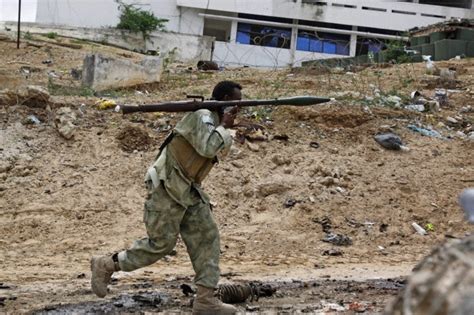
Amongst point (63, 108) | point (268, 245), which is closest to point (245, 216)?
point (268, 245)

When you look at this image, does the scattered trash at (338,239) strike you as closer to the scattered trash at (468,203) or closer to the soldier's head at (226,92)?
the soldier's head at (226,92)

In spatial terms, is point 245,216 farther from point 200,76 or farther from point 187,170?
point 200,76

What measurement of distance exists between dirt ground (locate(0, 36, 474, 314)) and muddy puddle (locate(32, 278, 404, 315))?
0.01 m

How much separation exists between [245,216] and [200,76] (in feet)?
18.2

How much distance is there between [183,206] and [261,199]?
3135 mm

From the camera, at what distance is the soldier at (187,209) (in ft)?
11.9

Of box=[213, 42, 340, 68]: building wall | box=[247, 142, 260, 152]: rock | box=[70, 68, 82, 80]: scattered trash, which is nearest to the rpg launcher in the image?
box=[247, 142, 260, 152]: rock

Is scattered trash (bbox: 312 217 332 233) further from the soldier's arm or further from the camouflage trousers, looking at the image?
the soldier's arm

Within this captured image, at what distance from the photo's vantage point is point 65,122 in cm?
750

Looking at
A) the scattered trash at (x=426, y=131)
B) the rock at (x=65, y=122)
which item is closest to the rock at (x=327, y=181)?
the scattered trash at (x=426, y=131)

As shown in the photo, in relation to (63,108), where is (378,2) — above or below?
above

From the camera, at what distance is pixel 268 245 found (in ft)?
19.6

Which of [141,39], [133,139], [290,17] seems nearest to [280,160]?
[133,139]

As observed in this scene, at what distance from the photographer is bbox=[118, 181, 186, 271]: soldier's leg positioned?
365cm
